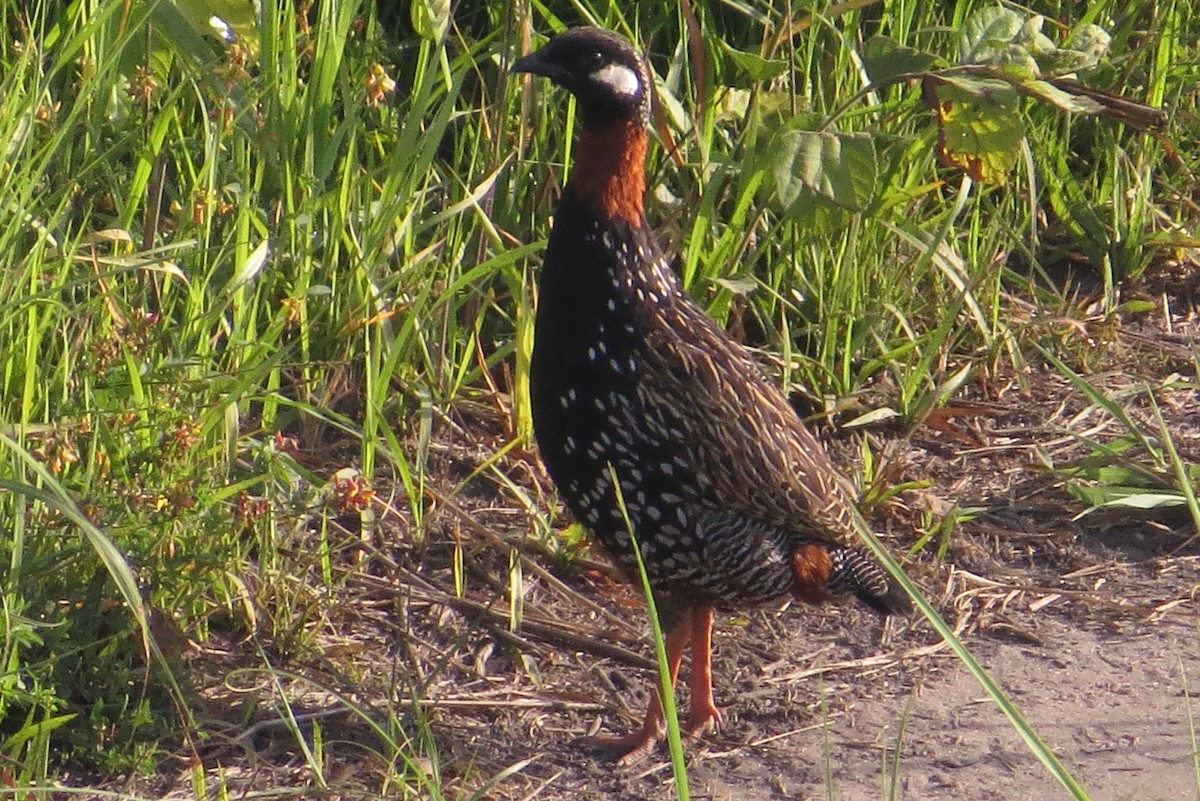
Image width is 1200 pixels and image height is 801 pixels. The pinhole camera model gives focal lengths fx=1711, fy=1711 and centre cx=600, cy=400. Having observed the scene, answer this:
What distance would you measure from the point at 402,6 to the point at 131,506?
82.1 inches

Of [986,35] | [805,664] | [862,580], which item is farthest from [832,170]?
[805,664]

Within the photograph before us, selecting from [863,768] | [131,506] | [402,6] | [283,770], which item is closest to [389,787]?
[283,770]

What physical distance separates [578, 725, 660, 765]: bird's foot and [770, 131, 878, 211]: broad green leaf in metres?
1.22

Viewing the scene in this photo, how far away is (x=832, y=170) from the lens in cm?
381

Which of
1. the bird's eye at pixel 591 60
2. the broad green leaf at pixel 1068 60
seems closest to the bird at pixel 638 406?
the bird's eye at pixel 591 60

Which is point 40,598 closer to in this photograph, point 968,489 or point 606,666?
point 606,666

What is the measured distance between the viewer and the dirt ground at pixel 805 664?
3.48 metres

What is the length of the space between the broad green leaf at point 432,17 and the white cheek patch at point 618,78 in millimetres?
600

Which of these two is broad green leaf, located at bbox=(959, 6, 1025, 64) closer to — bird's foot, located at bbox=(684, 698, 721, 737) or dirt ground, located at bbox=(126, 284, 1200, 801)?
dirt ground, located at bbox=(126, 284, 1200, 801)

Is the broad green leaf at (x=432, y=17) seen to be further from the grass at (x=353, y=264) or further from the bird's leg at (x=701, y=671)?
the bird's leg at (x=701, y=671)

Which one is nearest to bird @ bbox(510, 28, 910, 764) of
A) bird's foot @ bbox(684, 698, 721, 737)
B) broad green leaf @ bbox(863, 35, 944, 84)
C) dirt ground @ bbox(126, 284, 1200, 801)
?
bird's foot @ bbox(684, 698, 721, 737)

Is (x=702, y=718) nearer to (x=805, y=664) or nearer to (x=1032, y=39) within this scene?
(x=805, y=664)

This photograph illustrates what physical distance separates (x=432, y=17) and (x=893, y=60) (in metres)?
1.08

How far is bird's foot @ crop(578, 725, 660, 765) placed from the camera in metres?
3.58
